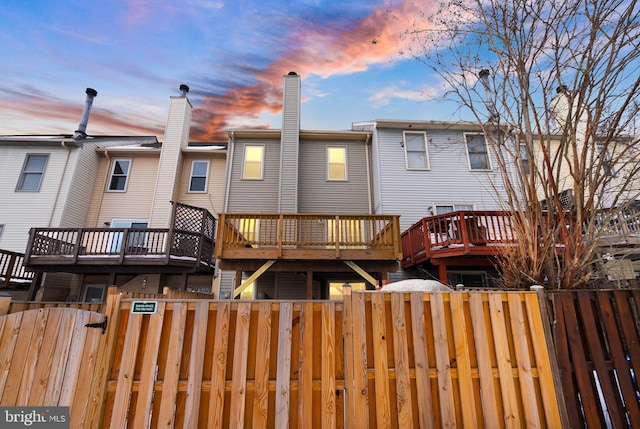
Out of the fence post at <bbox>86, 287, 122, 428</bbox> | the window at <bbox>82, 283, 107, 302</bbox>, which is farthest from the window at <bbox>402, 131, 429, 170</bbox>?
the window at <bbox>82, 283, 107, 302</bbox>

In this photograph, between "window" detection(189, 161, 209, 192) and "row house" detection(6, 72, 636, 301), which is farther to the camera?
"window" detection(189, 161, 209, 192)

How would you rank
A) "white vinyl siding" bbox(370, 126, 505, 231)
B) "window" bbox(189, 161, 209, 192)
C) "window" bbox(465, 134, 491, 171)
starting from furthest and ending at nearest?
"window" bbox(189, 161, 209, 192) → "window" bbox(465, 134, 491, 171) → "white vinyl siding" bbox(370, 126, 505, 231)

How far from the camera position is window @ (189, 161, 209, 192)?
472 inches

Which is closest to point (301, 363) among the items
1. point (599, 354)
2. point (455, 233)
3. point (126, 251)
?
point (599, 354)

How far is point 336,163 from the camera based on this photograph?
459 inches

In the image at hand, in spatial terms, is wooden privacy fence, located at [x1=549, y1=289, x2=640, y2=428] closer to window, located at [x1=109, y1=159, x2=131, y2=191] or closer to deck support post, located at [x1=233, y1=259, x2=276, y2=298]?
deck support post, located at [x1=233, y1=259, x2=276, y2=298]

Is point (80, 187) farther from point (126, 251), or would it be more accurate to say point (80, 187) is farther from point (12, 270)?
point (126, 251)

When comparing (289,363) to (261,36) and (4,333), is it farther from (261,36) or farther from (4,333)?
(261,36)

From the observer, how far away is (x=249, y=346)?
2455 mm

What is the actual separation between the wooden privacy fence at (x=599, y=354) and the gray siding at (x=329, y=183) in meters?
8.44

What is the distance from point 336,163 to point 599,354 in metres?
9.99

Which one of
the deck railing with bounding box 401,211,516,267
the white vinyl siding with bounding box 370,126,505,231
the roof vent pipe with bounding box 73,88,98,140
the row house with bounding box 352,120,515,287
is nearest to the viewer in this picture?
the deck railing with bounding box 401,211,516,267

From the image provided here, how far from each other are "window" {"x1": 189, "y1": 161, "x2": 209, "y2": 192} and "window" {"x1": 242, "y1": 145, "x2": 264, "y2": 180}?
7.00ft

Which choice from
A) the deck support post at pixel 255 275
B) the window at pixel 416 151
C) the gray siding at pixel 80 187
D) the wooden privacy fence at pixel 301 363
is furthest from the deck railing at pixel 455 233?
the gray siding at pixel 80 187
